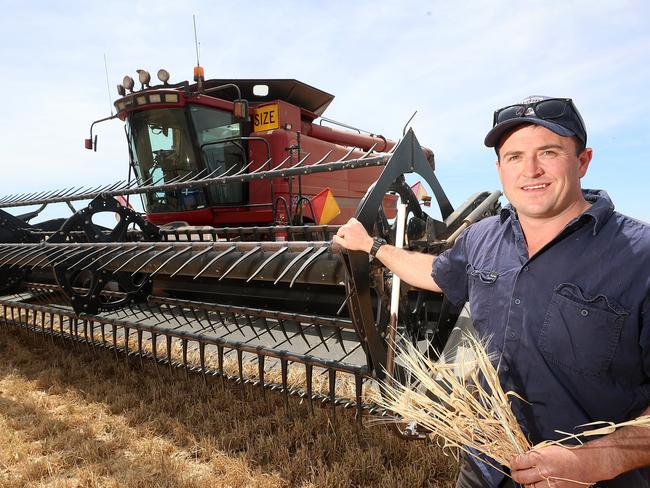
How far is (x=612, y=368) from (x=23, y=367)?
3833mm

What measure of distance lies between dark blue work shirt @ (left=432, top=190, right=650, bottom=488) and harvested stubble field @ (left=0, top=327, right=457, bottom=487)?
3.29 ft

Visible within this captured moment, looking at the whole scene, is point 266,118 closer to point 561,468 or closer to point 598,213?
point 598,213

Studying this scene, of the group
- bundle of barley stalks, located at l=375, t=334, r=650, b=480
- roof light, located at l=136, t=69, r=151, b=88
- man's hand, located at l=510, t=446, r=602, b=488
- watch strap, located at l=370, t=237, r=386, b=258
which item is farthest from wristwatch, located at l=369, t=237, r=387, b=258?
roof light, located at l=136, t=69, r=151, b=88

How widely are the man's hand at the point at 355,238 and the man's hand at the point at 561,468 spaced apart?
33.1 inches

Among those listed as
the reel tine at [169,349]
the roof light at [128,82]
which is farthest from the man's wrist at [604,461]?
the roof light at [128,82]

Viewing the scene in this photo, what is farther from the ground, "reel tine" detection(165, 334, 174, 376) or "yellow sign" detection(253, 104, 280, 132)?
"yellow sign" detection(253, 104, 280, 132)

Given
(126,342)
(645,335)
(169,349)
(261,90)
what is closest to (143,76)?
(261,90)

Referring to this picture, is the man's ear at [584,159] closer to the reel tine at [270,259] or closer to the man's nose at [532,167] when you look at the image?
the man's nose at [532,167]

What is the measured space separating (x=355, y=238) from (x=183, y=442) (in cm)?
146

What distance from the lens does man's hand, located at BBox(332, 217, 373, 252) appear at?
1617 mm

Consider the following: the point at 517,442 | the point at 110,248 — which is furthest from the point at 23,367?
the point at 517,442

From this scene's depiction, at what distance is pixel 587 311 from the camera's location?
0.96 m

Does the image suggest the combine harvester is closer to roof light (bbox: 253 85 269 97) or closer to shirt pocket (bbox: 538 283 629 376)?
roof light (bbox: 253 85 269 97)

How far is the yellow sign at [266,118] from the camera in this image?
530cm
